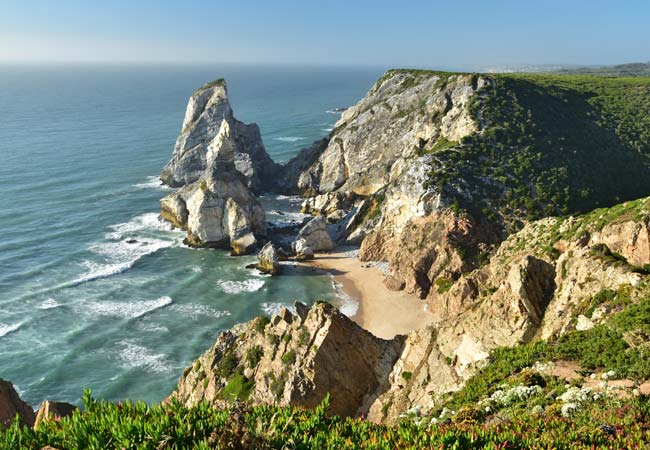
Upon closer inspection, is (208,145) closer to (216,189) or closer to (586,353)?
(216,189)

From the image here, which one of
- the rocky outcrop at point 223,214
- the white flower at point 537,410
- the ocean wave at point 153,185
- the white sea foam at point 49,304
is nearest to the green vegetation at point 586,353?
the white flower at point 537,410

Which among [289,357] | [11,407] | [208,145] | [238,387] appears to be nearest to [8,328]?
[11,407]

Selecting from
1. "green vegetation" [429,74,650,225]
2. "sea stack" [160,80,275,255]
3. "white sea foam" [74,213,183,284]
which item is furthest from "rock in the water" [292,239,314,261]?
"green vegetation" [429,74,650,225]

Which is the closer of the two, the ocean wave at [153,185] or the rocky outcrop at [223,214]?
the rocky outcrop at [223,214]

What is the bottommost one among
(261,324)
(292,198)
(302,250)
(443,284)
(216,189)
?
(302,250)

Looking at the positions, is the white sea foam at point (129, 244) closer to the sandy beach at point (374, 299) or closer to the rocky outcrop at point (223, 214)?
the rocky outcrop at point (223, 214)

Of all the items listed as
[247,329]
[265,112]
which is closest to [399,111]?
[247,329]
